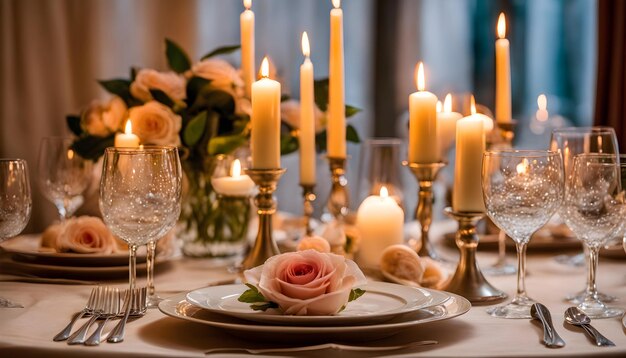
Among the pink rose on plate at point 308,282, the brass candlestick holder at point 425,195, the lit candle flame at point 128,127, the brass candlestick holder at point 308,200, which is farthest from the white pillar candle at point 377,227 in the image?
the pink rose on plate at point 308,282

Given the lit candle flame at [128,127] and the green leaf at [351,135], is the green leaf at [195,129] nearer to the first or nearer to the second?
the lit candle flame at [128,127]

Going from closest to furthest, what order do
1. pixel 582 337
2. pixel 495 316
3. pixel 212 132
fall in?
pixel 582 337, pixel 495 316, pixel 212 132

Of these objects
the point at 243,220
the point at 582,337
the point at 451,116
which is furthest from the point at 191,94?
the point at 582,337

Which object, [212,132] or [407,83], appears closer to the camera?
[212,132]

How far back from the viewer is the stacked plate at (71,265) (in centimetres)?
164

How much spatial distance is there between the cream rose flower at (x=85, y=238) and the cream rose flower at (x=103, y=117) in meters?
0.28

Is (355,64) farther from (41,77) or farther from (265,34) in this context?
(41,77)

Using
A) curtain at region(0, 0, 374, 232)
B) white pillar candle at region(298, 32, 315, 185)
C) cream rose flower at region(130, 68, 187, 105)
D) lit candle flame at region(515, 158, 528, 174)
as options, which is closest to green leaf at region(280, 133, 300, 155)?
white pillar candle at region(298, 32, 315, 185)

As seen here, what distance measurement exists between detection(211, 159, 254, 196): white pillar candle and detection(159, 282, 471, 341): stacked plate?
56 cm

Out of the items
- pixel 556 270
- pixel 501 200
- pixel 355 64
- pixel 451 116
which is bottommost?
pixel 556 270

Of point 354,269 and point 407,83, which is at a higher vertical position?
point 407,83

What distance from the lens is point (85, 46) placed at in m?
3.00

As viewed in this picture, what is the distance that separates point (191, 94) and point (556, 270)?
845 millimetres

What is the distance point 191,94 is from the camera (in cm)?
194
